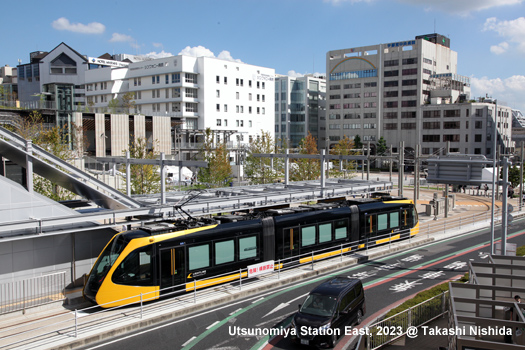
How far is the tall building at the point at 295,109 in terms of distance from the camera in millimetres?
101562

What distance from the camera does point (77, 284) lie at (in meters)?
15.9

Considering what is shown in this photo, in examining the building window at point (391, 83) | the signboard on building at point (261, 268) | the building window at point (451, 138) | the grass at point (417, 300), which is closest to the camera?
the grass at point (417, 300)

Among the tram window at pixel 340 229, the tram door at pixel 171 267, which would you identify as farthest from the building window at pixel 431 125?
the tram door at pixel 171 267

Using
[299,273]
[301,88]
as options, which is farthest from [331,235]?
[301,88]

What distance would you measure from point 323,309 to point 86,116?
45277 mm

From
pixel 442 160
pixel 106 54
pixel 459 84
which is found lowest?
pixel 442 160

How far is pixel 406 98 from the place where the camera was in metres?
88.8

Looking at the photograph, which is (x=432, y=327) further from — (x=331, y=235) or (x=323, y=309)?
(x=331, y=235)

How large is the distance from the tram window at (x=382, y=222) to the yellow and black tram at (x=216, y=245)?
0.06m

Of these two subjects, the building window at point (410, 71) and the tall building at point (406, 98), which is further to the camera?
the building window at point (410, 71)

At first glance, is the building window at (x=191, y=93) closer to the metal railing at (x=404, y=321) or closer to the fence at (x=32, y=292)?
the fence at (x=32, y=292)

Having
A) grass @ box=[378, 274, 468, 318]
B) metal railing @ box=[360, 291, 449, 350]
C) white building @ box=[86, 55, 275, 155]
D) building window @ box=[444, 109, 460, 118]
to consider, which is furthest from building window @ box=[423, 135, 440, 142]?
metal railing @ box=[360, 291, 449, 350]

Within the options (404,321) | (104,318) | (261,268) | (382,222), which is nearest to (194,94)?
(382,222)

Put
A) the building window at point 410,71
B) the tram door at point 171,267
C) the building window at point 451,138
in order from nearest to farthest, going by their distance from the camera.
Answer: the tram door at point 171,267 → the building window at point 451,138 → the building window at point 410,71
